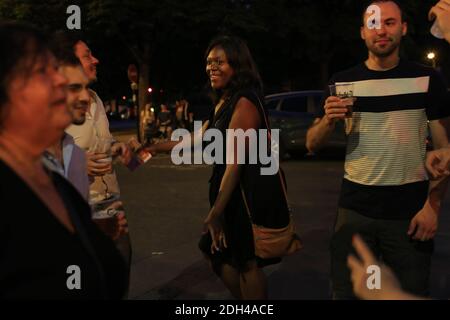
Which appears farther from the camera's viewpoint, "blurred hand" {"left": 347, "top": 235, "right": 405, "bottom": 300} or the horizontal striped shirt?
the horizontal striped shirt

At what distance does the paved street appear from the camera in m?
5.17

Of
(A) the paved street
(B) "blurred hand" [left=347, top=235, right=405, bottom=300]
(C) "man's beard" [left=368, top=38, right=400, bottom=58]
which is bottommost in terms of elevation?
(A) the paved street

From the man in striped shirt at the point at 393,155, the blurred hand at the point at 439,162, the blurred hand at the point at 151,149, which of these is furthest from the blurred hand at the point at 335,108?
the blurred hand at the point at 151,149

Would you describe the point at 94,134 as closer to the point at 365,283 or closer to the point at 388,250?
the point at 388,250

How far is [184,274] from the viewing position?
5.62 meters

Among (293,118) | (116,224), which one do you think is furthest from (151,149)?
(293,118)

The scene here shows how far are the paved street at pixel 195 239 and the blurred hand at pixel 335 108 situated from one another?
2111 millimetres

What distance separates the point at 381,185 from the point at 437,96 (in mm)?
540

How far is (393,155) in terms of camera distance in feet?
A: 10.7

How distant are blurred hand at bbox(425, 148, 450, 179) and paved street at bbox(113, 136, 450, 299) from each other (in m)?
2.12

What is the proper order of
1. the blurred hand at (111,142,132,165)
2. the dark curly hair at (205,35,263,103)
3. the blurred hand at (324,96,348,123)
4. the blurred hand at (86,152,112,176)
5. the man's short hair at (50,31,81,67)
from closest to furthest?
the man's short hair at (50,31,81,67) < the blurred hand at (86,152,112,176) < the blurred hand at (324,96,348,123) < the blurred hand at (111,142,132,165) < the dark curly hair at (205,35,263,103)

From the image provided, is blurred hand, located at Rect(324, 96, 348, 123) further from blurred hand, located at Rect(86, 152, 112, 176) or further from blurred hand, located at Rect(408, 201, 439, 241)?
blurred hand, located at Rect(86, 152, 112, 176)

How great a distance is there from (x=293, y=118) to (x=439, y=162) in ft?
40.3

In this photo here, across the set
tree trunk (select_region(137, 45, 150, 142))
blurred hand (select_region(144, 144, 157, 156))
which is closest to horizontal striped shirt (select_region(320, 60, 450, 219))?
blurred hand (select_region(144, 144, 157, 156))
